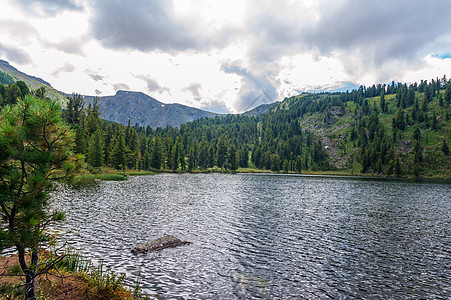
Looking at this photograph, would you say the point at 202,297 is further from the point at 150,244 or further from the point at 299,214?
the point at 299,214

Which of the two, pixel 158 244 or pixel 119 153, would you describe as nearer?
pixel 158 244

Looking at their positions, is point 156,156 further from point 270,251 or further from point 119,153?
point 270,251

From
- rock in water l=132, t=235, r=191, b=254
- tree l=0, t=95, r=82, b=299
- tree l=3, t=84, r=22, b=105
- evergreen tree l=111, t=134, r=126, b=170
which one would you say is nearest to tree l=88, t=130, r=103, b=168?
evergreen tree l=111, t=134, r=126, b=170

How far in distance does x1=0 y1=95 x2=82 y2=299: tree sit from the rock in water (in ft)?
46.3

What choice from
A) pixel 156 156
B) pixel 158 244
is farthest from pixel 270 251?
pixel 156 156

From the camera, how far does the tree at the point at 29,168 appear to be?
8.77 m

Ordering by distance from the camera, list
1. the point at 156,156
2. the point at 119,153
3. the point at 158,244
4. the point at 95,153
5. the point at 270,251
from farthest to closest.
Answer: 1. the point at 156,156
2. the point at 119,153
3. the point at 95,153
4. the point at 270,251
5. the point at 158,244

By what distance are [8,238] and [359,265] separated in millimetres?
26525

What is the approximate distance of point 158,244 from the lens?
2470cm

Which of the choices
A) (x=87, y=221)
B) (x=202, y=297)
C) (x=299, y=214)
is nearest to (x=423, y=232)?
(x=299, y=214)

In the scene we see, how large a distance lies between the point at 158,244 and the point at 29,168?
1769cm

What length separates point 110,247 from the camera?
24156mm

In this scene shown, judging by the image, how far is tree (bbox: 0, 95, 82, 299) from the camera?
8766 mm

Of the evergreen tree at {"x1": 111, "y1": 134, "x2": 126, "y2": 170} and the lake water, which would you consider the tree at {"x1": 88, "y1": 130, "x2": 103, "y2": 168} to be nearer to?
the evergreen tree at {"x1": 111, "y1": 134, "x2": 126, "y2": 170}
